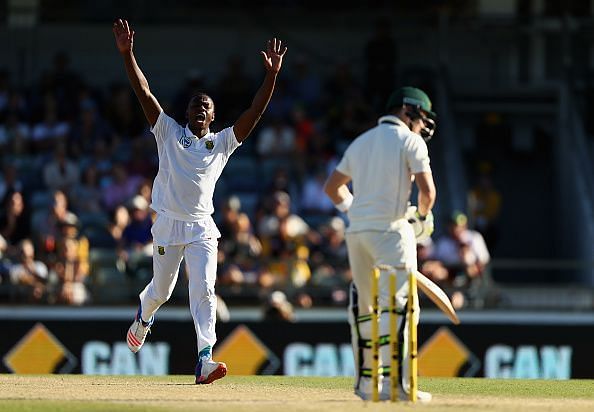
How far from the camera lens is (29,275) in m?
16.4

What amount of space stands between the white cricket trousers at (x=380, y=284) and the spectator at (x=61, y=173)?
984 cm

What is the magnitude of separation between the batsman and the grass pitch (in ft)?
1.04

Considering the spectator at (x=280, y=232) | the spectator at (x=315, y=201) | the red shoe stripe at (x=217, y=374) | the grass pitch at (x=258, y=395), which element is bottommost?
the grass pitch at (x=258, y=395)

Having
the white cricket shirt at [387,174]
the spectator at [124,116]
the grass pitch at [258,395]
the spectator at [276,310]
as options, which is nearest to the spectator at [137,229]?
the spectator at [276,310]

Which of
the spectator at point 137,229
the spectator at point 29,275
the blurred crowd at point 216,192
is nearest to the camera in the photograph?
the spectator at point 29,275

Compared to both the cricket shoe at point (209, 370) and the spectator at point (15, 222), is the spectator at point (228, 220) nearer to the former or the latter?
the spectator at point (15, 222)

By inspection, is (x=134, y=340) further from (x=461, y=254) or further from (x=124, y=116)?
(x=124, y=116)

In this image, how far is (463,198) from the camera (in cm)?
1967

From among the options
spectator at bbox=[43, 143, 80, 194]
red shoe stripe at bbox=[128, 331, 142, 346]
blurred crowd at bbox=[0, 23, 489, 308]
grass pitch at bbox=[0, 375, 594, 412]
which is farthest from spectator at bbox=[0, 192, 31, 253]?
red shoe stripe at bbox=[128, 331, 142, 346]

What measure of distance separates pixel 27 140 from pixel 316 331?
19.2ft

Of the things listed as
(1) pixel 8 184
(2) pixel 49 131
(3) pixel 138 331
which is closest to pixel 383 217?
(3) pixel 138 331

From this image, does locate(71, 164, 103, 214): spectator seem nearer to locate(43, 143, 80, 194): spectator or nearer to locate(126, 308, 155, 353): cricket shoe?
locate(43, 143, 80, 194): spectator

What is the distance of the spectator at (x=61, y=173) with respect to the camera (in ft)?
60.4

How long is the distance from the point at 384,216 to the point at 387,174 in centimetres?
25
